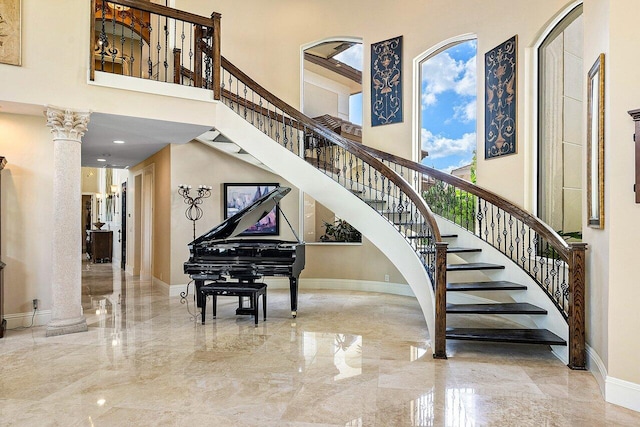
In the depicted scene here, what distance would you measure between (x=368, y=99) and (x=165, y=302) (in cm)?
489

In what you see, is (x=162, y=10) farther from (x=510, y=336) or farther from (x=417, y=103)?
(x=510, y=336)

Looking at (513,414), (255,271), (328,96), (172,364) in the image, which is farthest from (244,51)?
(513,414)

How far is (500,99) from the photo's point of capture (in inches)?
224

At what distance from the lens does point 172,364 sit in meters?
3.77

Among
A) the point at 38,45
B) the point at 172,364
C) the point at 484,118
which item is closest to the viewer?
the point at 172,364

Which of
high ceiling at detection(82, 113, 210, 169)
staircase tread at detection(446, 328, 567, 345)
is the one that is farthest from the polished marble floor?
high ceiling at detection(82, 113, 210, 169)

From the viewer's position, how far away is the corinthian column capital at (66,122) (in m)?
4.63

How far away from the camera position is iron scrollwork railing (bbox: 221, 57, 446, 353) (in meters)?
4.41

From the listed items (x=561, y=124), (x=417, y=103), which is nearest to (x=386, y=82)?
(x=417, y=103)

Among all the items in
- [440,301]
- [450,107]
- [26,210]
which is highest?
[450,107]

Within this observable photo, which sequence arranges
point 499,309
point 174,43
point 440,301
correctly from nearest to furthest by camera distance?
1. point 440,301
2. point 499,309
3. point 174,43

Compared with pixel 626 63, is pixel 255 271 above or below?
below

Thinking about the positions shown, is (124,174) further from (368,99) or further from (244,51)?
(368,99)

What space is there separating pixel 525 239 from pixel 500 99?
1.93 m
